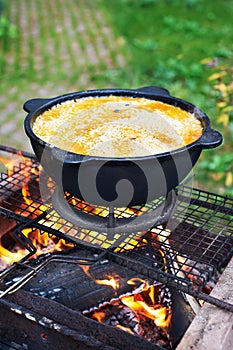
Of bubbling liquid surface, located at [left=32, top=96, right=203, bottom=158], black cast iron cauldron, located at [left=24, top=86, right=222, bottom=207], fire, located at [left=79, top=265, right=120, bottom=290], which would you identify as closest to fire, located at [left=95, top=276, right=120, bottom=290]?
fire, located at [left=79, top=265, right=120, bottom=290]

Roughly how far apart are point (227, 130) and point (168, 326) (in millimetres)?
2521

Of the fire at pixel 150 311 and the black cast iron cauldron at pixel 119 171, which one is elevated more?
the black cast iron cauldron at pixel 119 171

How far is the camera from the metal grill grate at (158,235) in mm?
1784

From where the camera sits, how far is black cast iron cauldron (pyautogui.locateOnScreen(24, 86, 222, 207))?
163 cm

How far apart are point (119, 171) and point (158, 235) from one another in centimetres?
45

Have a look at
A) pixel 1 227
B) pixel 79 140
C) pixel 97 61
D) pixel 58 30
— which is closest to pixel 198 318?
pixel 79 140

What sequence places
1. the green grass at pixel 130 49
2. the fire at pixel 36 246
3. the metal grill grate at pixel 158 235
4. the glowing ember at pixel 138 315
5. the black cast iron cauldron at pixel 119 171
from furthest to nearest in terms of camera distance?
the green grass at pixel 130 49 < the fire at pixel 36 246 < the glowing ember at pixel 138 315 < the metal grill grate at pixel 158 235 < the black cast iron cauldron at pixel 119 171

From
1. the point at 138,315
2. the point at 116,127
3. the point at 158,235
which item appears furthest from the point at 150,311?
the point at 116,127

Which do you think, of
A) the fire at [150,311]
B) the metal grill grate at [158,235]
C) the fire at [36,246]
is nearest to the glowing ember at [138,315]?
the fire at [150,311]

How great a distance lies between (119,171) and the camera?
5.43ft

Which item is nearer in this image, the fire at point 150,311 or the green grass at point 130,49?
the fire at point 150,311

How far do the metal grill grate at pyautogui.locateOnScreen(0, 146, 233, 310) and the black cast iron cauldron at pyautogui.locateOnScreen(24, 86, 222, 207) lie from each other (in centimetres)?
21

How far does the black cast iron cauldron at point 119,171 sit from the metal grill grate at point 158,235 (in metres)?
0.21

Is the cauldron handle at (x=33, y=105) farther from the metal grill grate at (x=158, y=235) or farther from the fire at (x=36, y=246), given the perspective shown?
the fire at (x=36, y=246)
